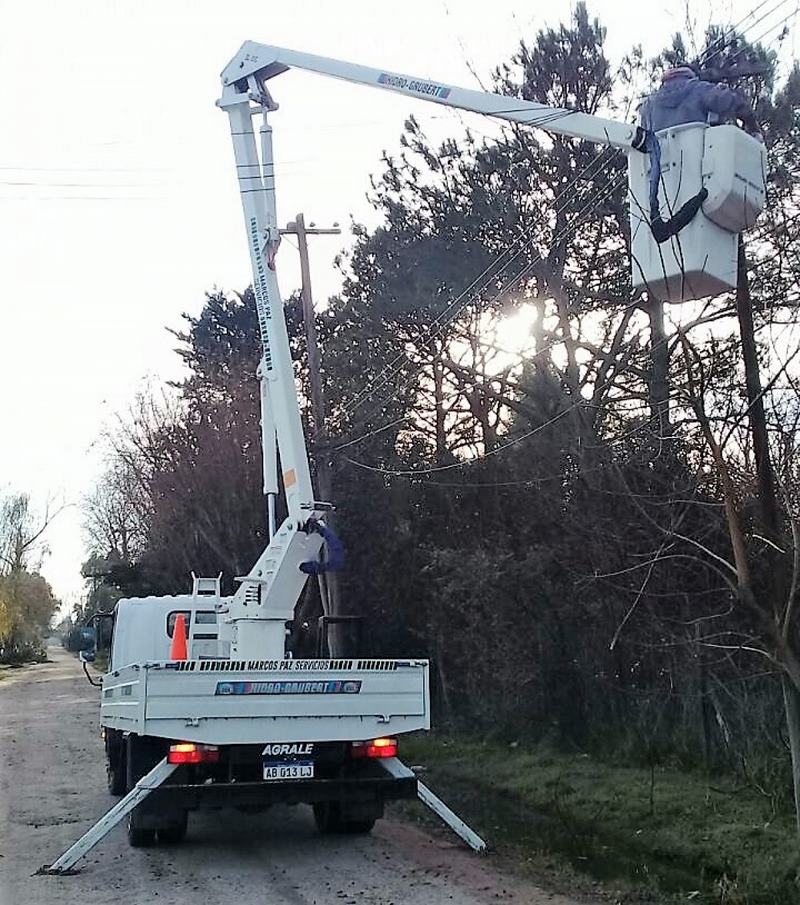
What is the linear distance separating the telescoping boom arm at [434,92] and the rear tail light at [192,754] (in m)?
5.86

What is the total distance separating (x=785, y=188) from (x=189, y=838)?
369 inches

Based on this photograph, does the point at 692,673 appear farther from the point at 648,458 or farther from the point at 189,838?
the point at 189,838

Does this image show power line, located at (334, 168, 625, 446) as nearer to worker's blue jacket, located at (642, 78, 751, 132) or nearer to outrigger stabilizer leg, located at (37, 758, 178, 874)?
worker's blue jacket, located at (642, 78, 751, 132)

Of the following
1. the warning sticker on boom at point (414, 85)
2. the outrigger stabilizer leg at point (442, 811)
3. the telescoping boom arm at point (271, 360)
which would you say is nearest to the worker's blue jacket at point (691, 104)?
the telescoping boom arm at point (271, 360)

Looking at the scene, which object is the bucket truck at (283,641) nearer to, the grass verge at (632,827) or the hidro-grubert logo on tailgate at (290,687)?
the hidro-grubert logo on tailgate at (290,687)

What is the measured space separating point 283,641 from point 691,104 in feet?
23.6

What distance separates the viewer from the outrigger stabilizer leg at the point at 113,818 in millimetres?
9414

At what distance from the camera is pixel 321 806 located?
1110cm

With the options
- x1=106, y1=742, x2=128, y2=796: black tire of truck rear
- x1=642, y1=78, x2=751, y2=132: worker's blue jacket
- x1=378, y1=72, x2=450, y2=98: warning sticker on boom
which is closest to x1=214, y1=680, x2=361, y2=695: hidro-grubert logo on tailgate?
x1=106, y1=742, x2=128, y2=796: black tire of truck rear

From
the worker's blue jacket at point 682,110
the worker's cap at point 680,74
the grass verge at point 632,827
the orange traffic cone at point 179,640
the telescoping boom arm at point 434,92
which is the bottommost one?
the grass verge at point 632,827

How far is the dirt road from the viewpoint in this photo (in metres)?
8.63

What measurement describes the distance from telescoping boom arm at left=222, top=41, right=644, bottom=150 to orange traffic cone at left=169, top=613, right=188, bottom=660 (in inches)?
250

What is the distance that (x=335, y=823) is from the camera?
36.4 ft

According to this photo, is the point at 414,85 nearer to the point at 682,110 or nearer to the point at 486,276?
the point at 682,110
